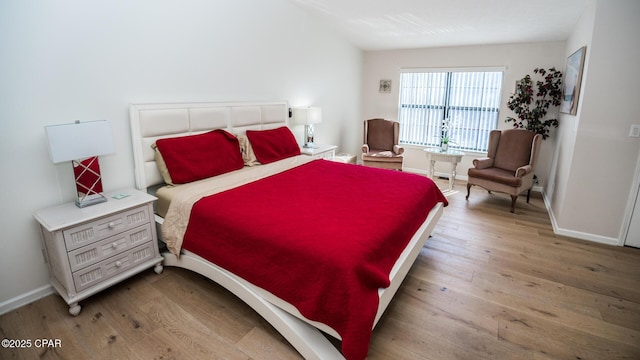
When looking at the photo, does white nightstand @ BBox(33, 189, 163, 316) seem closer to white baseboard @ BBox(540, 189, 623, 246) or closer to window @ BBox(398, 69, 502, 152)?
white baseboard @ BBox(540, 189, 623, 246)

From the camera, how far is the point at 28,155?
205 centimetres

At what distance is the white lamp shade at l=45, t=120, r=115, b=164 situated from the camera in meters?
1.93

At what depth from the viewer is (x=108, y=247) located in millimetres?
2137

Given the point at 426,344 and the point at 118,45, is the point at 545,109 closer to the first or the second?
the point at 426,344

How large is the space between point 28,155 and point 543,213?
516 cm

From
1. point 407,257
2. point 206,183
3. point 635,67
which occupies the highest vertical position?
point 635,67

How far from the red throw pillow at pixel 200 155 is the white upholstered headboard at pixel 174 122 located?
4.3 inches

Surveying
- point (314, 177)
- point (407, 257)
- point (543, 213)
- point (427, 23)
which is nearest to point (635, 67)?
point (543, 213)

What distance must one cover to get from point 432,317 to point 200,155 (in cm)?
229

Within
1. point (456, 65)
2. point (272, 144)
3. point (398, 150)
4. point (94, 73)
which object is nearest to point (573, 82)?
point (456, 65)

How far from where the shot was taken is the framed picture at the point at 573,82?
320 cm

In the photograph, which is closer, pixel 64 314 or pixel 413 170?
pixel 64 314

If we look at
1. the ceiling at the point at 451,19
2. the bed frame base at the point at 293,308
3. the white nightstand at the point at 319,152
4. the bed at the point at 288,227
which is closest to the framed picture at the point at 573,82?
the ceiling at the point at 451,19

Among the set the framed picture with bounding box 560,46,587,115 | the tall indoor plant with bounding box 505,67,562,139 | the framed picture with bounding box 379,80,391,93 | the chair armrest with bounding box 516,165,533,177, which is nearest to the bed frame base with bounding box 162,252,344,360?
the chair armrest with bounding box 516,165,533,177
